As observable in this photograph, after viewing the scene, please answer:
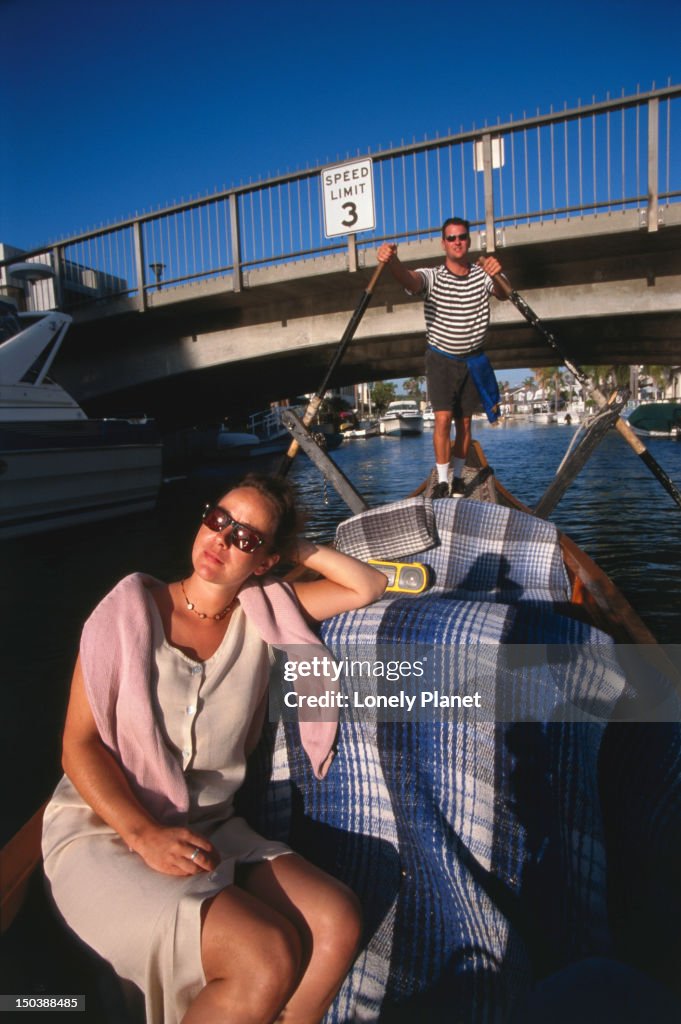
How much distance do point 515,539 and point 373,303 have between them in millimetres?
9450

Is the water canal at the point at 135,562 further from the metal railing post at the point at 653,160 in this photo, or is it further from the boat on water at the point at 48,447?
the metal railing post at the point at 653,160

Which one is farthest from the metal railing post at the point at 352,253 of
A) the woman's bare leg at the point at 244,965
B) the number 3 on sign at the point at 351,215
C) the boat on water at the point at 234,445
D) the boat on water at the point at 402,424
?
the boat on water at the point at 402,424

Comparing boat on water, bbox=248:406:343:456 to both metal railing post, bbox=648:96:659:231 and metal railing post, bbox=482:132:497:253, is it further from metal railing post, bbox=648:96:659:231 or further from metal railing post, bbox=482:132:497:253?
metal railing post, bbox=648:96:659:231

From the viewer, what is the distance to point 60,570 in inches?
315

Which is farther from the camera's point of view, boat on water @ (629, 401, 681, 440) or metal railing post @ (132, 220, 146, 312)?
boat on water @ (629, 401, 681, 440)

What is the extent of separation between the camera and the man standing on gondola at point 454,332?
4.56 m

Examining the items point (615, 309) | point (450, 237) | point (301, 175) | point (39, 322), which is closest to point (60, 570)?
point (39, 322)

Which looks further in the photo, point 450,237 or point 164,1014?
point 450,237

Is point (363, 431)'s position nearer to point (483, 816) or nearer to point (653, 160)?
point (653, 160)

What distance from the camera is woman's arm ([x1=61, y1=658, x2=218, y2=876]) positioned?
139cm

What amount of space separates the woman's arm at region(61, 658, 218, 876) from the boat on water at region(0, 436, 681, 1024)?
0.17 metres

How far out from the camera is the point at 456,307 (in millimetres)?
4703

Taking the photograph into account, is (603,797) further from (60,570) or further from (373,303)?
(373,303)

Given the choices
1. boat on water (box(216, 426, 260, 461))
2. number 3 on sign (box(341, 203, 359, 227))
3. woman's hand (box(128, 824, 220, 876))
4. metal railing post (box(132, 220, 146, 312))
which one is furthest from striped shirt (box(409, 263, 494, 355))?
boat on water (box(216, 426, 260, 461))
